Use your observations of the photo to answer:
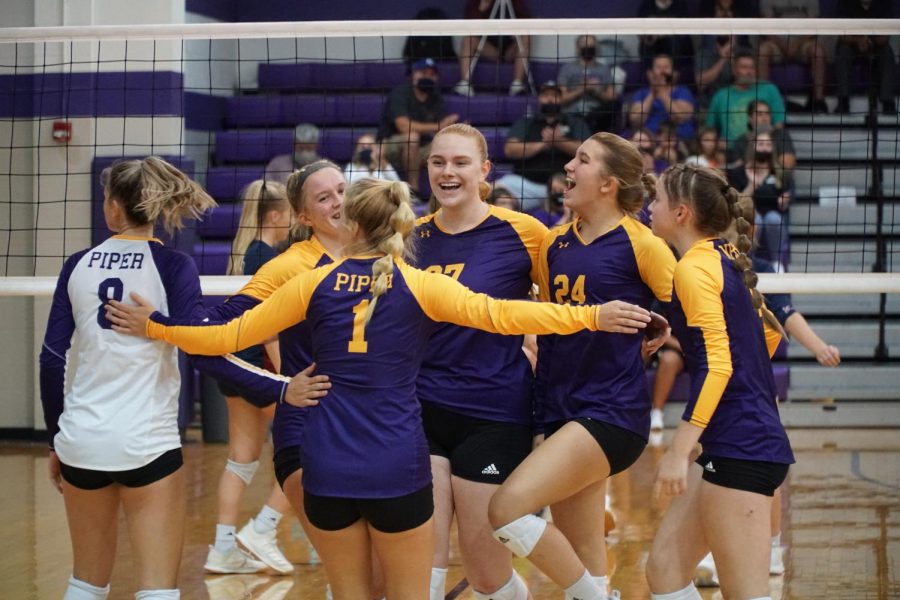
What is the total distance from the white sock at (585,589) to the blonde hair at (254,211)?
2722mm

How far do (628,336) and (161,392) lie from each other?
156 cm

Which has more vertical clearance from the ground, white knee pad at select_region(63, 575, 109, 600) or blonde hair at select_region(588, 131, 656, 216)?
blonde hair at select_region(588, 131, 656, 216)

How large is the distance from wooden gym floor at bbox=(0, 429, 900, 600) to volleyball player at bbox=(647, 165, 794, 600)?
1.47 meters

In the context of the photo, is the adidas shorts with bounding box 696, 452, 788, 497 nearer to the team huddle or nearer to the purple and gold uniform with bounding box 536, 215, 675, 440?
the team huddle

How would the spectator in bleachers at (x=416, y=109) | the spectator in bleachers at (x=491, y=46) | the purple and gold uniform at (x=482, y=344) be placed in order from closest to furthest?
the purple and gold uniform at (x=482, y=344), the spectator in bleachers at (x=416, y=109), the spectator in bleachers at (x=491, y=46)

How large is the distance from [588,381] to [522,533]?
22.2 inches

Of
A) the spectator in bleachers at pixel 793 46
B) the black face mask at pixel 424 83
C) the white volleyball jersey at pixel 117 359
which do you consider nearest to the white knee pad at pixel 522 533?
the white volleyball jersey at pixel 117 359

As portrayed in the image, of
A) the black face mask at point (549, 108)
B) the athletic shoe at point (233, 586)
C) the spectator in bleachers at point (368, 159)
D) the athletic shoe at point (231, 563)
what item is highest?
the black face mask at point (549, 108)

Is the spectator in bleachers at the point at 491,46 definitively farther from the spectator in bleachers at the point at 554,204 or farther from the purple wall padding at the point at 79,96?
the purple wall padding at the point at 79,96

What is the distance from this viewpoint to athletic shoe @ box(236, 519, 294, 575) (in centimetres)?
581

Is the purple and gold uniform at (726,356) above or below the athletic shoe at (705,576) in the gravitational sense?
above

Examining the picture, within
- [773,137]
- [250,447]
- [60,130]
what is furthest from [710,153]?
[250,447]

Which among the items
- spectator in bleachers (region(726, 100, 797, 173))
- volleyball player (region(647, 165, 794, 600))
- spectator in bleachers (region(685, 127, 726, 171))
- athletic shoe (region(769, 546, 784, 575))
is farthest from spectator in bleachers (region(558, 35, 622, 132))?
volleyball player (region(647, 165, 794, 600))

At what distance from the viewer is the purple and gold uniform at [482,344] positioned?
4.20m
